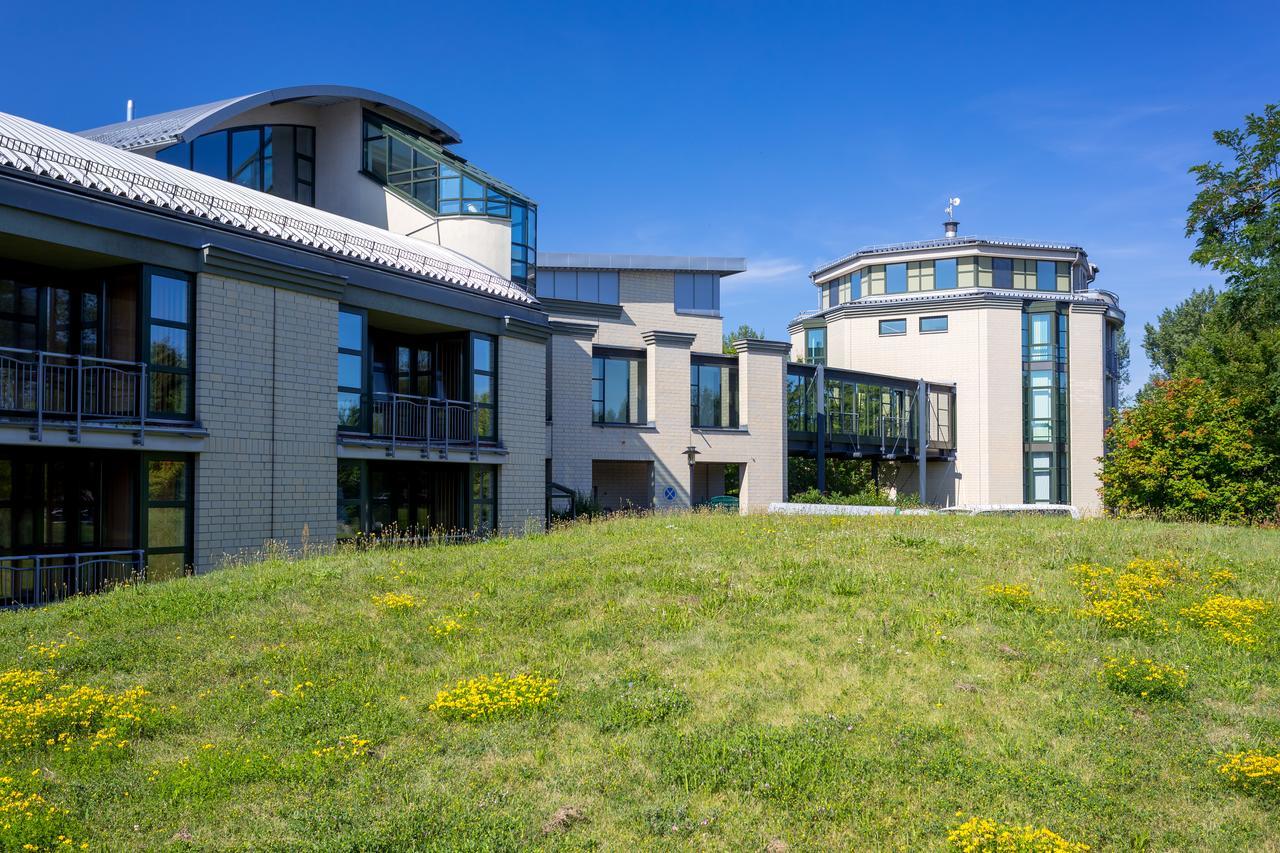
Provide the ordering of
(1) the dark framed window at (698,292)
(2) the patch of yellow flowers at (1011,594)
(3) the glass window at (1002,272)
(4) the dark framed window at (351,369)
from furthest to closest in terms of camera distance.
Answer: (3) the glass window at (1002,272)
(1) the dark framed window at (698,292)
(4) the dark framed window at (351,369)
(2) the patch of yellow flowers at (1011,594)

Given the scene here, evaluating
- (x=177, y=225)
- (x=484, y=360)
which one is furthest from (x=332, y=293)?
(x=484, y=360)

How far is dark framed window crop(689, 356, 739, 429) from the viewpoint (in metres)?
36.6

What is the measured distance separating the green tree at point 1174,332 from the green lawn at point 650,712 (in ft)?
177

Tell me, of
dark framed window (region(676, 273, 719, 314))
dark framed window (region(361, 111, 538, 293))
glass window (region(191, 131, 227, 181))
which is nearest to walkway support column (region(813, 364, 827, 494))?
dark framed window (region(676, 273, 719, 314))

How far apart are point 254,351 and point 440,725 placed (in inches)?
441

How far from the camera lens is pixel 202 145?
2539 cm

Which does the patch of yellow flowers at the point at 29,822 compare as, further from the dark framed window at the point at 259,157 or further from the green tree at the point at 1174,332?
the green tree at the point at 1174,332

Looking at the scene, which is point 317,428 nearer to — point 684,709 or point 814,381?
point 684,709

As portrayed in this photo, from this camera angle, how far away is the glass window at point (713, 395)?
36625 millimetres

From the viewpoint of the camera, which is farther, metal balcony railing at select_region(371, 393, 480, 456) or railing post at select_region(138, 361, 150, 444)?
metal balcony railing at select_region(371, 393, 480, 456)

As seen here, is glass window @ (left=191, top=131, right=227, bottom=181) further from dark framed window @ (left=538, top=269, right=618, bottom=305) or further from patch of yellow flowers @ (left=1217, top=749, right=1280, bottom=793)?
patch of yellow flowers @ (left=1217, top=749, right=1280, bottom=793)

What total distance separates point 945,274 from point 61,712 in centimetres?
4657

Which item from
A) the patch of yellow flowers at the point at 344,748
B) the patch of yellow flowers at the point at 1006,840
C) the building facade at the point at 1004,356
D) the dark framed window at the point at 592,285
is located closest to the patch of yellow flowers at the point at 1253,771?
the patch of yellow flowers at the point at 1006,840

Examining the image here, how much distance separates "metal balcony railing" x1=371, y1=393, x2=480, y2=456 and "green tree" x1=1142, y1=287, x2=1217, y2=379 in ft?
173
